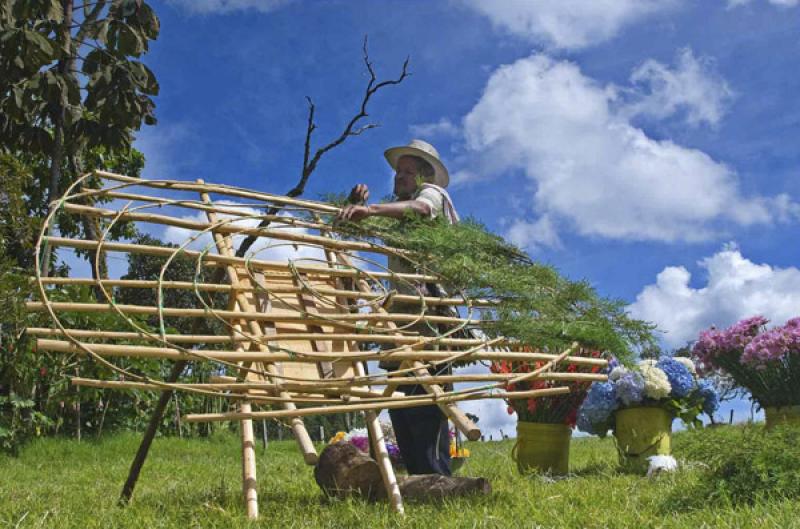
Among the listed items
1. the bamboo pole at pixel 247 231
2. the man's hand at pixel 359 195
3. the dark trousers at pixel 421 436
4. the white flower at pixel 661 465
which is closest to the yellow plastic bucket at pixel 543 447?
the white flower at pixel 661 465

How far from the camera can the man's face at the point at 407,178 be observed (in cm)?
423

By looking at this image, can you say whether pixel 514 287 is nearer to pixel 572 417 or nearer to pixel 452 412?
pixel 452 412

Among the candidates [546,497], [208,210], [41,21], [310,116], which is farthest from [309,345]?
[310,116]

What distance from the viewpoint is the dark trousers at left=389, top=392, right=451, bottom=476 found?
400cm

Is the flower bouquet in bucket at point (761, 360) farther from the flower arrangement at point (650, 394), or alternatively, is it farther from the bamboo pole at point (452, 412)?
the bamboo pole at point (452, 412)

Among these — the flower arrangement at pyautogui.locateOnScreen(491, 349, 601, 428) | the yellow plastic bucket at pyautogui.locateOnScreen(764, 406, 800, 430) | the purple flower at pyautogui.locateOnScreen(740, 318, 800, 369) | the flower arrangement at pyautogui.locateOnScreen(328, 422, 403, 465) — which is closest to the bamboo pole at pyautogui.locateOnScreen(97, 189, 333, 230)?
the flower arrangement at pyautogui.locateOnScreen(491, 349, 601, 428)

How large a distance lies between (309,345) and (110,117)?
6.11m

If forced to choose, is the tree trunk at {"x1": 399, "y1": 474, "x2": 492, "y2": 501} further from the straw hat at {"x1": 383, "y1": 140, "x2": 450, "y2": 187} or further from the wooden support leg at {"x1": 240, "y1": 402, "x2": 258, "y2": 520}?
the straw hat at {"x1": 383, "y1": 140, "x2": 450, "y2": 187}

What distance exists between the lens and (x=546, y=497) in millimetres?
3570

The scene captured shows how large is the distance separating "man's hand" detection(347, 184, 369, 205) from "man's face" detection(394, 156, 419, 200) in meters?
0.28

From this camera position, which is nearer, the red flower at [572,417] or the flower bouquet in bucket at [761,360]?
the red flower at [572,417]

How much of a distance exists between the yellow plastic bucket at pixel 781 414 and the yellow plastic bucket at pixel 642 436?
1.21 meters

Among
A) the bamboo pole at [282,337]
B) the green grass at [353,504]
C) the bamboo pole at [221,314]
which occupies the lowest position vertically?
the green grass at [353,504]

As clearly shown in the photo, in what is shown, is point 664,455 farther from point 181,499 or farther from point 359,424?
point 359,424
